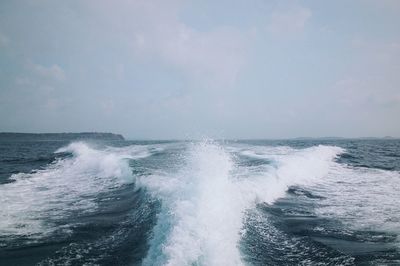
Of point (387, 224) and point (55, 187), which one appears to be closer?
point (387, 224)

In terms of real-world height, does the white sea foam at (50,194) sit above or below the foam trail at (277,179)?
below

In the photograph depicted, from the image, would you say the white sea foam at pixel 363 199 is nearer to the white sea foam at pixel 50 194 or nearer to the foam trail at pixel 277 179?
the foam trail at pixel 277 179

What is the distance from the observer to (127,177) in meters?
13.5

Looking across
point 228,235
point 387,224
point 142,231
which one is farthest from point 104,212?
point 387,224

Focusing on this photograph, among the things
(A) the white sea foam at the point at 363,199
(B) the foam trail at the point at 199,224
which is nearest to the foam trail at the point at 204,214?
(B) the foam trail at the point at 199,224

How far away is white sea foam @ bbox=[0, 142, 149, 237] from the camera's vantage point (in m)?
7.48

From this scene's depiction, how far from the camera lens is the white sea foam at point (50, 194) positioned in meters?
7.48

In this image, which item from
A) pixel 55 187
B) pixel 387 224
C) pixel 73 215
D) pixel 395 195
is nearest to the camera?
pixel 387 224

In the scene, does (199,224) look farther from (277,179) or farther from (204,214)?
(277,179)

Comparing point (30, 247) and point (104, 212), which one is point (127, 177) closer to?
point (104, 212)

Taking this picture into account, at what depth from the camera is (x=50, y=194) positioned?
35.8 feet

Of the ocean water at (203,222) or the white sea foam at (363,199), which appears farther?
the white sea foam at (363,199)

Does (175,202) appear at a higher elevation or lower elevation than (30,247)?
higher

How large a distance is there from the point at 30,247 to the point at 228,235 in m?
4.09
